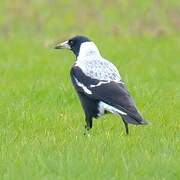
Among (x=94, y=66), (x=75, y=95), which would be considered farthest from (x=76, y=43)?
(x=75, y=95)

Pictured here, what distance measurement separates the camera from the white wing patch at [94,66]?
827 cm

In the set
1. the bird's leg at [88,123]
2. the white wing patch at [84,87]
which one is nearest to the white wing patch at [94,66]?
the white wing patch at [84,87]

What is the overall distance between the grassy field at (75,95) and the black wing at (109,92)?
247 mm

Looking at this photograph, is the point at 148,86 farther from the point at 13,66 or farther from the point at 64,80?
the point at 13,66

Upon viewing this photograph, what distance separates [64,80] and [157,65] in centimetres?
208

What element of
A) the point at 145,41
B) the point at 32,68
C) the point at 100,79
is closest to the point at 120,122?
the point at 100,79

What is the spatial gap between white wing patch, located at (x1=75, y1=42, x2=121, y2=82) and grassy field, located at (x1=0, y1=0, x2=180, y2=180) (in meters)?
0.56

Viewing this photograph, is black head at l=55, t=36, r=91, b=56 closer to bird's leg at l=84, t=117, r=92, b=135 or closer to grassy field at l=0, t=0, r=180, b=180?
grassy field at l=0, t=0, r=180, b=180

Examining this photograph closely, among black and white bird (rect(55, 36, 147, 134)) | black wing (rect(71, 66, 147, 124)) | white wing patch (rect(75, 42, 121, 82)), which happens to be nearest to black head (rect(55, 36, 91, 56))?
white wing patch (rect(75, 42, 121, 82))

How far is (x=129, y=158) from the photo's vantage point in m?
6.86

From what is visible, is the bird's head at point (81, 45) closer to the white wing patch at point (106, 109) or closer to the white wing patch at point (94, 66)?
the white wing patch at point (94, 66)

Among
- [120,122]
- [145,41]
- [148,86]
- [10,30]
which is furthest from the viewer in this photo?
[10,30]

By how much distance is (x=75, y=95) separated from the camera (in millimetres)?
10148

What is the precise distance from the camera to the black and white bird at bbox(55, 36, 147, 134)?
7774 mm
